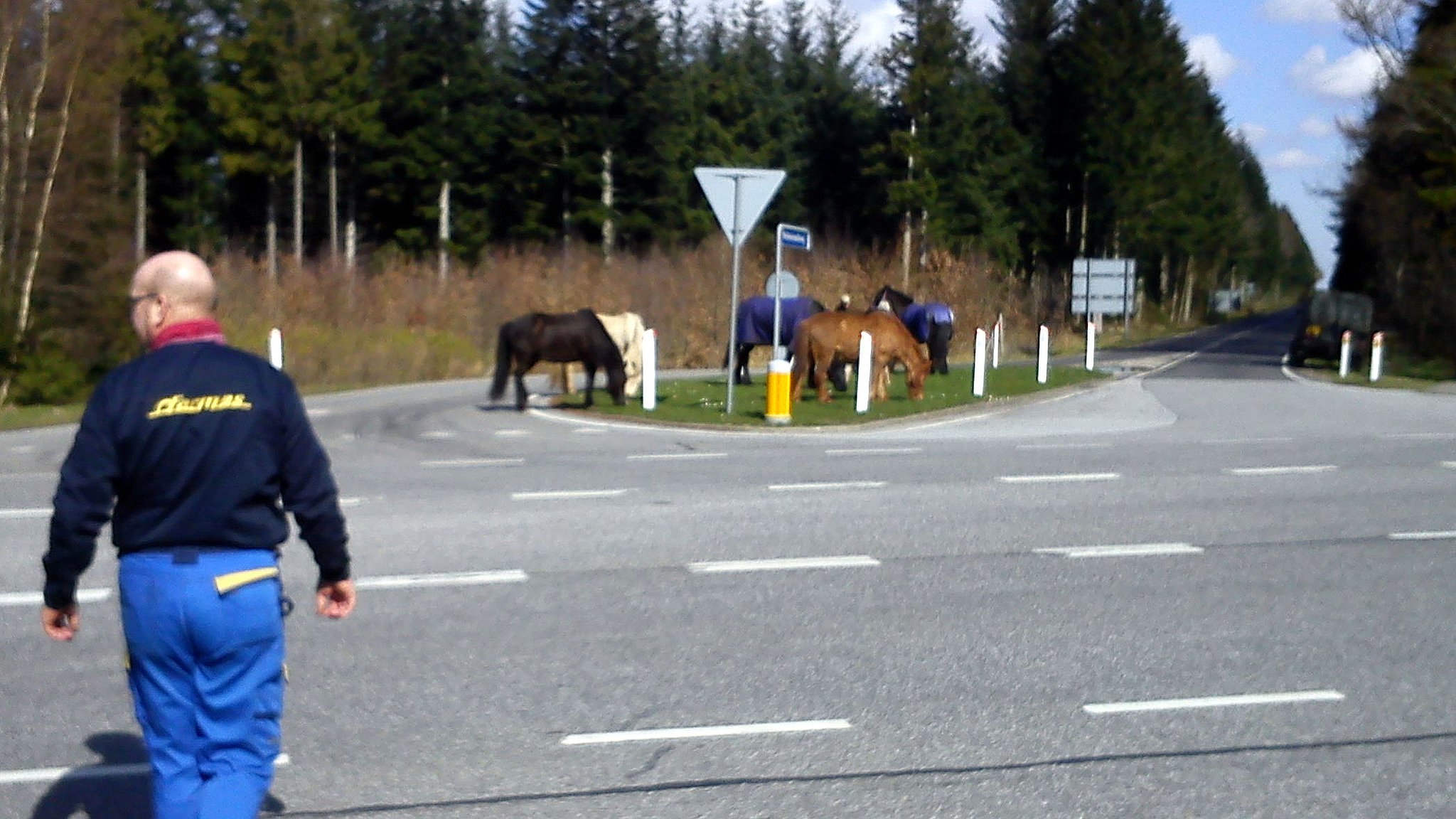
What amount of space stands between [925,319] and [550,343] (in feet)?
33.4

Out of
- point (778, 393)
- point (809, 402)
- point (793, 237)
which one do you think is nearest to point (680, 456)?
point (778, 393)

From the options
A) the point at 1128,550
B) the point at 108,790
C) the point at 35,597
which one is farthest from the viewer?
the point at 1128,550

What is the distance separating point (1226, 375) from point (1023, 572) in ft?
104

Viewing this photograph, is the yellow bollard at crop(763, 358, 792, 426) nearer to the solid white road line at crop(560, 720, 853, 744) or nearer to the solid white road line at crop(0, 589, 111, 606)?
the solid white road line at crop(0, 589, 111, 606)

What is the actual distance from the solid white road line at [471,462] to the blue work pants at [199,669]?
1234 centimetres

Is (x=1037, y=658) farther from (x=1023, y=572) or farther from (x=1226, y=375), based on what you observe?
(x=1226, y=375)

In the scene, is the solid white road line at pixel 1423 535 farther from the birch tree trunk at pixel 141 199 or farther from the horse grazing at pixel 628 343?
the birch tree trunk at pixel 141 199

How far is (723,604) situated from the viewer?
908 centimetres

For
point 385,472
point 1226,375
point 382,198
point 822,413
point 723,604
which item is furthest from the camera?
point 382,198

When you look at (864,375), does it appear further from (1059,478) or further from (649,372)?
(1059,478)

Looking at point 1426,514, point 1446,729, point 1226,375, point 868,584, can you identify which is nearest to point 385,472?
point 868,584

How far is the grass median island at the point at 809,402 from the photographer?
22672 mm

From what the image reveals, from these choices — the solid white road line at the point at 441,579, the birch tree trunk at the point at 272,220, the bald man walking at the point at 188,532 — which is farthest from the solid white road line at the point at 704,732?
the birch tree trunk at the point at 272,220

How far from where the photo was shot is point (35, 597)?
937 centimetres
